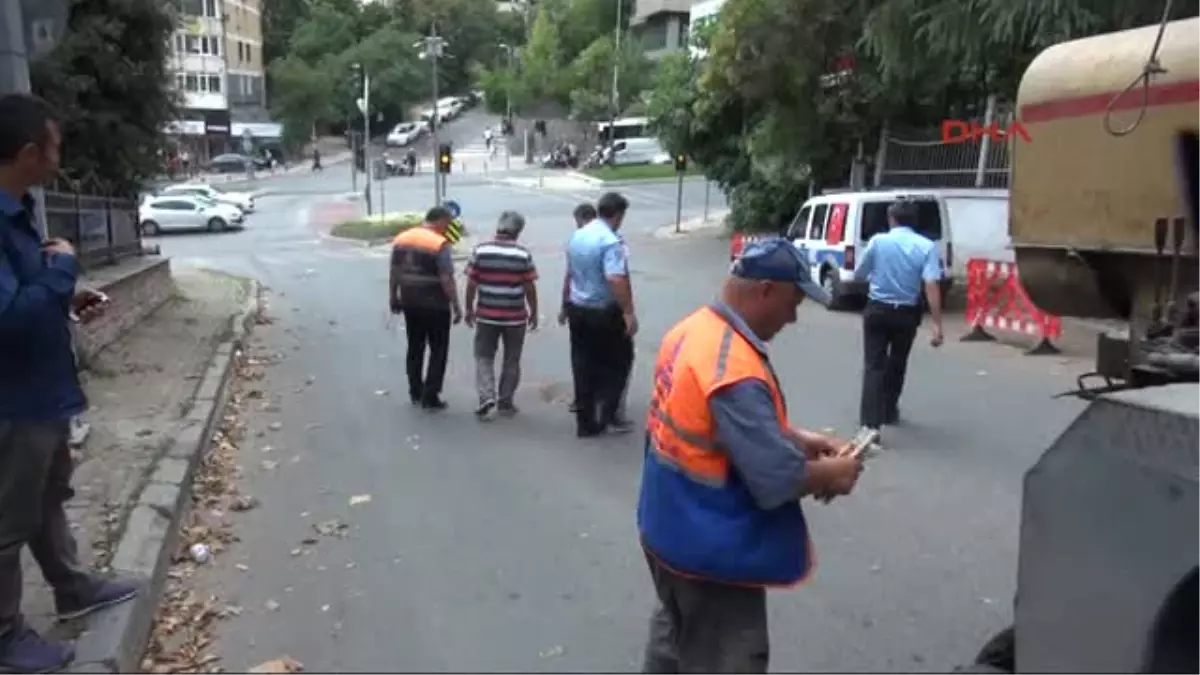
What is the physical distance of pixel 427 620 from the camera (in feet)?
16.0

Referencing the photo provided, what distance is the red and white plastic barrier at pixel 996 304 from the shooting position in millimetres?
16609

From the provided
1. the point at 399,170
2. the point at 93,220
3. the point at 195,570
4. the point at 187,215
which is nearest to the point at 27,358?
the point at 195,570

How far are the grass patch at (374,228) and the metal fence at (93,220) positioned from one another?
21300 millimetres

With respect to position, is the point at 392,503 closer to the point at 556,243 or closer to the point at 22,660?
the point at 22,660

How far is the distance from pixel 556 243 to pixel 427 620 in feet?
112

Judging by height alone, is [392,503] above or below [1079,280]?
below

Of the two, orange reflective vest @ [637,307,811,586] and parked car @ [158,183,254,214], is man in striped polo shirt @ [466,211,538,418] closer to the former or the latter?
orange reflective vest @ [637,307,811,586]

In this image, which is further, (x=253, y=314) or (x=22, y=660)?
(x=253, y=314)

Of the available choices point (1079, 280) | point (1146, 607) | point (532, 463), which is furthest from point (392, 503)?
point (1146, 607)

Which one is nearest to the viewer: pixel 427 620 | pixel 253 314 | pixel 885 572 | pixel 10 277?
pixel 10 277

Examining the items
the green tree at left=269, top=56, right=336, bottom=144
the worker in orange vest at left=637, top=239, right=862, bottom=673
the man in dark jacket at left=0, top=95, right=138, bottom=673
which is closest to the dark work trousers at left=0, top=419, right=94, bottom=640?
the man in dark jacket at left=0, top=95, right=138, bottom=673

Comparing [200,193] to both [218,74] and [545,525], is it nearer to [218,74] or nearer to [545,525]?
[218,74]

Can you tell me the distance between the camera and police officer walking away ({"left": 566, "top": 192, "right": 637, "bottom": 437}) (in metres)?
9.98

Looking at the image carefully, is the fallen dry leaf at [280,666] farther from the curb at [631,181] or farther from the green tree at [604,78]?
the green tree at [604,78]
